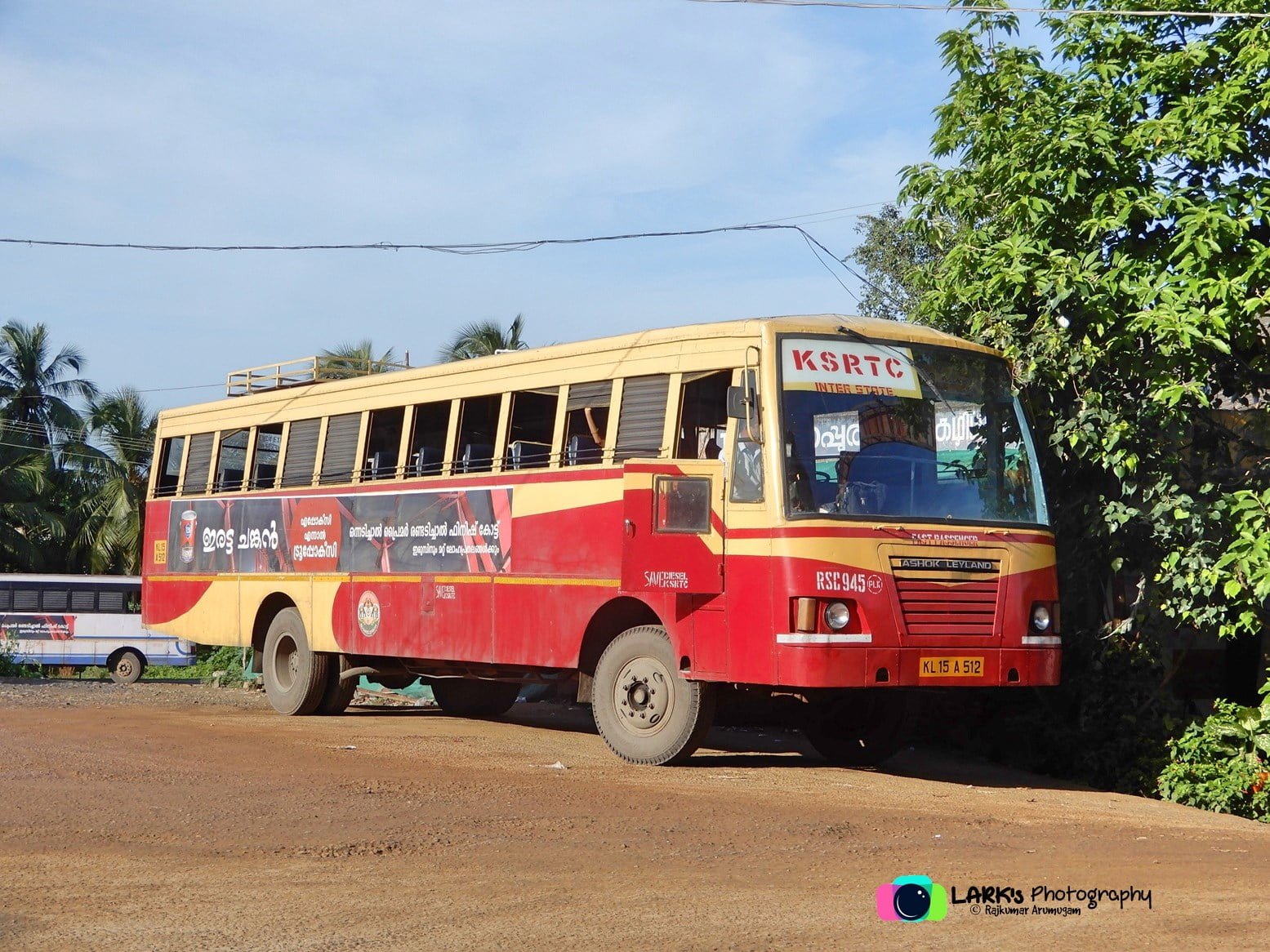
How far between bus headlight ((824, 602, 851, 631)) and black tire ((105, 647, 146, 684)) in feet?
107

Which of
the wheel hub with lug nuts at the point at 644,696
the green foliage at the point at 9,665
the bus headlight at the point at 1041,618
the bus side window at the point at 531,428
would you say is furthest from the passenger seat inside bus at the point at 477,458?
the green foliage at the point at 9,665

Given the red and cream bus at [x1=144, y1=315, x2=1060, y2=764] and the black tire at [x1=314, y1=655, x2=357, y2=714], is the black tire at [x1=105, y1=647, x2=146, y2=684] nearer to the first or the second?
the black tire at [x1=314, y1=655, x2=357, y2=714]

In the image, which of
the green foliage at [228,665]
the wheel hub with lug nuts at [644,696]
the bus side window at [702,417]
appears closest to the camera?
the bus side window at [702,417]

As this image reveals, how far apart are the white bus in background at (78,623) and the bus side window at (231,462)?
2291cm

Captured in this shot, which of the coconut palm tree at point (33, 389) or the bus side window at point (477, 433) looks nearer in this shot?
the bus side window at point (477, 433)

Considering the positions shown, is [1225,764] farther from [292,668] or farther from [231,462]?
[231,462]

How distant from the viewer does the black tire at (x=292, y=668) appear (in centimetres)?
1620

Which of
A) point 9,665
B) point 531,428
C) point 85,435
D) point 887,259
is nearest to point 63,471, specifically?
point 85,435

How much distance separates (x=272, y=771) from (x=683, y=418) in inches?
155

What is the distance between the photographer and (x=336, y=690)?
645 inches

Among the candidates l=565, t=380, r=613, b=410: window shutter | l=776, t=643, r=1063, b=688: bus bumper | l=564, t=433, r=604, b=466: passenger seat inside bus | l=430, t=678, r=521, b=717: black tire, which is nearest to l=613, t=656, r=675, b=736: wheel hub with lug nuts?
l=776, t=643, r=1063, b=688: bus bumper

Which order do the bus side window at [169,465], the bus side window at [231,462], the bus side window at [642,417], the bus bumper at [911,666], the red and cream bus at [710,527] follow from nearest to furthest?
1. the bus bumper at [911,666]
2. the red and cream bus at [710,527]
3. the bus side window at [642,417]
4. the bus side window at [231,462]
5. the bus side window at [169,465]

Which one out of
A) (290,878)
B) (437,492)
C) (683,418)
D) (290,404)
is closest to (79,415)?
(290,404)

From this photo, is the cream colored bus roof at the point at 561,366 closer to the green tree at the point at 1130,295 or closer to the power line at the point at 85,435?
the green tree at the point at 1130,295
